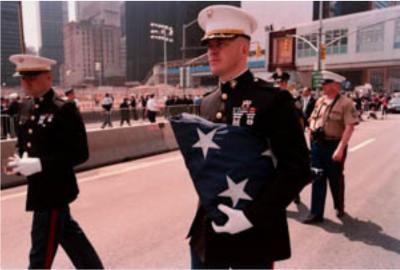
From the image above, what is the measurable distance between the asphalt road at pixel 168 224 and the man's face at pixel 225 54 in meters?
2.56

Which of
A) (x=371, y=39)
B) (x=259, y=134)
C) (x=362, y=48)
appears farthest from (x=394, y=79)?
(x=259, y=134)

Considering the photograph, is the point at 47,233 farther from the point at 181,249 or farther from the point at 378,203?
the point at 378,203

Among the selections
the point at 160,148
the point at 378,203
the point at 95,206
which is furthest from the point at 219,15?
the point at 160,148

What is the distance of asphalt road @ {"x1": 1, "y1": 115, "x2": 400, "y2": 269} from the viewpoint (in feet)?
13.9

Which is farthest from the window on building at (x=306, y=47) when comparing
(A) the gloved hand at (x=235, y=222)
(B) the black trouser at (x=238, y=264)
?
(A) the gloved hand at (x=235, y=222)

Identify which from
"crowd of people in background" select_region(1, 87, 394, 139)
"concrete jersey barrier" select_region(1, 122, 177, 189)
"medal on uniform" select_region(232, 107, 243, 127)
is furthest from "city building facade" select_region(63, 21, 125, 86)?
"medal on uniform" select_region(232, 107, 243, 127)

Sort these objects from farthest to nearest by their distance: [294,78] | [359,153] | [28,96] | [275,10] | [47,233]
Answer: [275,10]
[294,78]
[359,153]
[28,96]
[47,233]

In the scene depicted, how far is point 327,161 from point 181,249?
243cm

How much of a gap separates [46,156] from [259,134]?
172 cm

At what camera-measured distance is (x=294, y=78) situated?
Result: 60875 millimetres

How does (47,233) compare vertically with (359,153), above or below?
above

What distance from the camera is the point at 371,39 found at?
52.2 metres

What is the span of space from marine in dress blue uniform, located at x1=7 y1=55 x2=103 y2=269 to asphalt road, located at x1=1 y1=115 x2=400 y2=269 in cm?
130

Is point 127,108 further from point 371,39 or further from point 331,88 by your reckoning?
point 371,39
